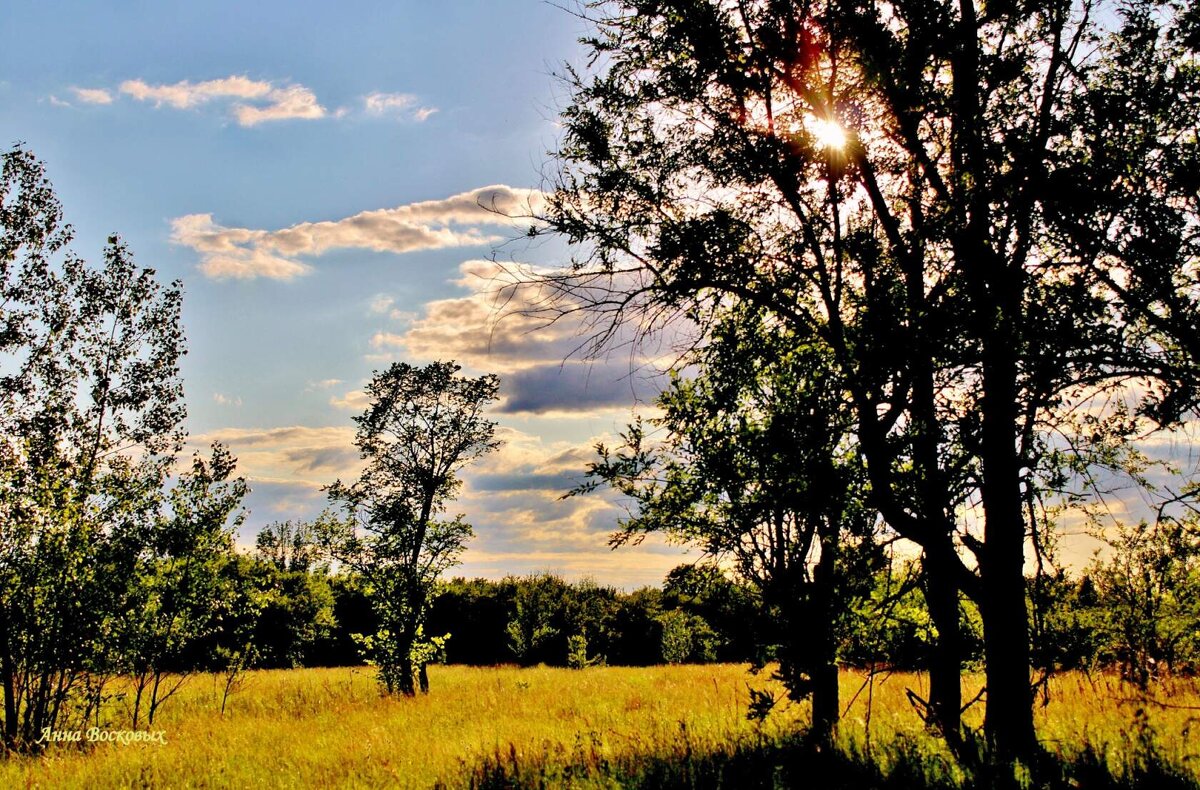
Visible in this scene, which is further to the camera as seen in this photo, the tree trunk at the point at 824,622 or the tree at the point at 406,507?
the tree at the point at 406,507

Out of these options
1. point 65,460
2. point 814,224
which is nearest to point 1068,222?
point 814,224

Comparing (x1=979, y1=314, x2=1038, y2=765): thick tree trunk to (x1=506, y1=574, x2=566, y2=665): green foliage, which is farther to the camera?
(x1=506, y1=574, x2=566, y2=665): green foliage

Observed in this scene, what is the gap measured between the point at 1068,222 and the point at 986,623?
3950mm

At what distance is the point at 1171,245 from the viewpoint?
17.6 feet

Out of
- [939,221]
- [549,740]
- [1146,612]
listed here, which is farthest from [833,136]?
[1146,612]

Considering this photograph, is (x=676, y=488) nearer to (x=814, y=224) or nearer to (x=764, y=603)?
(x=764, y=603)

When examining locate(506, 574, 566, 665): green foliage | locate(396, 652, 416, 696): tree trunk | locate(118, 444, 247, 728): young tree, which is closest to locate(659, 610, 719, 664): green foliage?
locate(506, 574, 566, 665): green foliage

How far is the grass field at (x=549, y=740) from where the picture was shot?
7.08 m

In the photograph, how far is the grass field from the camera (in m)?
7.08

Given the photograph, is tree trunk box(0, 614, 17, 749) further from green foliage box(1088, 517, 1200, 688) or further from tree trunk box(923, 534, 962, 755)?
green foliage box(1088, 517, 1200, 688)

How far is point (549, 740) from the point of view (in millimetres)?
9055

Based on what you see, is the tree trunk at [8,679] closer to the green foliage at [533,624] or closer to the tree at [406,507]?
the tree at [406,507]

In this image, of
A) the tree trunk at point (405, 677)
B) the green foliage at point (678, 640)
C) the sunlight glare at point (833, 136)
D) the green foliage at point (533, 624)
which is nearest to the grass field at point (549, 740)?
the tree trunk at point (405, 677)

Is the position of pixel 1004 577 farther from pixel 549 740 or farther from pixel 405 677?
pixel 405 677
